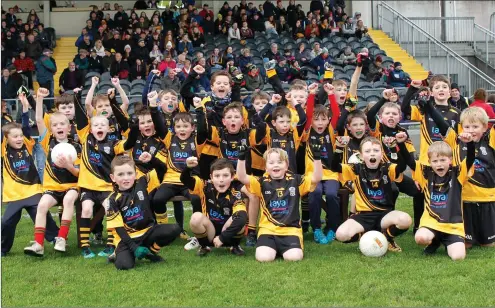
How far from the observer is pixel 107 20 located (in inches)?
869

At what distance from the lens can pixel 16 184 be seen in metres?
8.41

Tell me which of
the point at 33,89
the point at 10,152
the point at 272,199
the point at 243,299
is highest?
the point at 33,89

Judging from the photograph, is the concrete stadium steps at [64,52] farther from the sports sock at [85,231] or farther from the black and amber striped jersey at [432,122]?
the black and amber striped jersey at [432,122]

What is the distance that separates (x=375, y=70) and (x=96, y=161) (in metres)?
12.0

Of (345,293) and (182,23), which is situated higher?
(182,23)

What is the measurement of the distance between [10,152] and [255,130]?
9.41 feet

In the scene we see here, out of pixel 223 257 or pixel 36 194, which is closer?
pixel 223 257

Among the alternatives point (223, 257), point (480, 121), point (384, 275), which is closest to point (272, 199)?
point (223, 257)

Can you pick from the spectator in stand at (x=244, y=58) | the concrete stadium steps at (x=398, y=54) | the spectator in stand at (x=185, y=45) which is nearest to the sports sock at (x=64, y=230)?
the spectator in stand at (x=244, y=58)

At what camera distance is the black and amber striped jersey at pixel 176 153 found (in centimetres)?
873

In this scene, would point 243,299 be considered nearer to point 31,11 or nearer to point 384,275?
point 384,275

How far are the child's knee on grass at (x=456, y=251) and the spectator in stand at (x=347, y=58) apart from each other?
1308 centimetres

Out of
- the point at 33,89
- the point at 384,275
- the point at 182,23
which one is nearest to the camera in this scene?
the point at 384,275

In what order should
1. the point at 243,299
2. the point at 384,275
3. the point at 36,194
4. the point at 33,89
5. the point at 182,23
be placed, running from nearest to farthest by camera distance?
the point at 243,299, the point at 384,275, the point at 36,194, the point at 33,89, the point at 182,23
